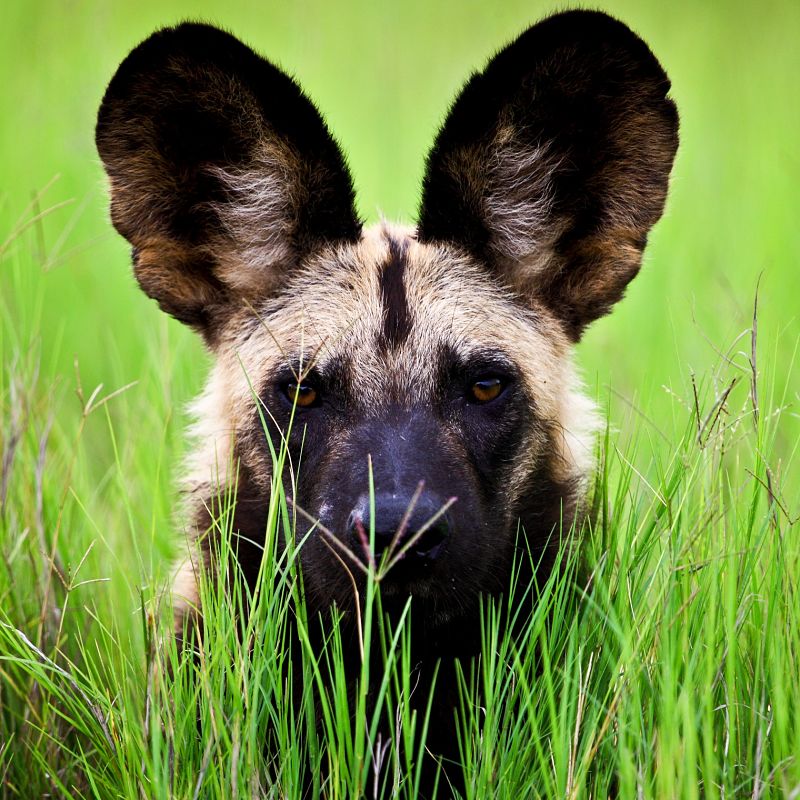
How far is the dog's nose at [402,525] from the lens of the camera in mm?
2568

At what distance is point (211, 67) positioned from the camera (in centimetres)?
314

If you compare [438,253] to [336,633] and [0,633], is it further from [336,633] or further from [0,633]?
[0,633]

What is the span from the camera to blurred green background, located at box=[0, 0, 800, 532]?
4684 millimetres

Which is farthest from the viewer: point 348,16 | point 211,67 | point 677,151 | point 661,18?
point 348,16

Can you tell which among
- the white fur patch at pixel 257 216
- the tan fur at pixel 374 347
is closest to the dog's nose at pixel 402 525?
the tan fur at pixel 374 347

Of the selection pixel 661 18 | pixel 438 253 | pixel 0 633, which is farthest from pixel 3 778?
pixel 661 18

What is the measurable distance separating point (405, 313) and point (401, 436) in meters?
0.49

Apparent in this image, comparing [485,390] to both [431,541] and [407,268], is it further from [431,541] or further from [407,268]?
[431,541]

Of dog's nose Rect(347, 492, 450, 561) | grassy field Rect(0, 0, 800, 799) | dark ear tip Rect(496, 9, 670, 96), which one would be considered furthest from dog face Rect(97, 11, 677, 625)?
grassy field Rect(0, 0, 800, 799)

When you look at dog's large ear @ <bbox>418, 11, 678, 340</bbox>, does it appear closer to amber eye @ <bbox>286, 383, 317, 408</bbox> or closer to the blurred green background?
the blurred green background

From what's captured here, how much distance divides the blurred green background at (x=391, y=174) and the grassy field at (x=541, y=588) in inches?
1.2

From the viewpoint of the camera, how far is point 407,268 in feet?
11.1

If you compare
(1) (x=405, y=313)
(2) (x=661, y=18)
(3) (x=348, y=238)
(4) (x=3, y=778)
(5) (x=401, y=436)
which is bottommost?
(4) (x=3, y=778)

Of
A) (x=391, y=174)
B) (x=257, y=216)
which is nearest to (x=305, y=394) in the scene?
(x=257, y=216)
